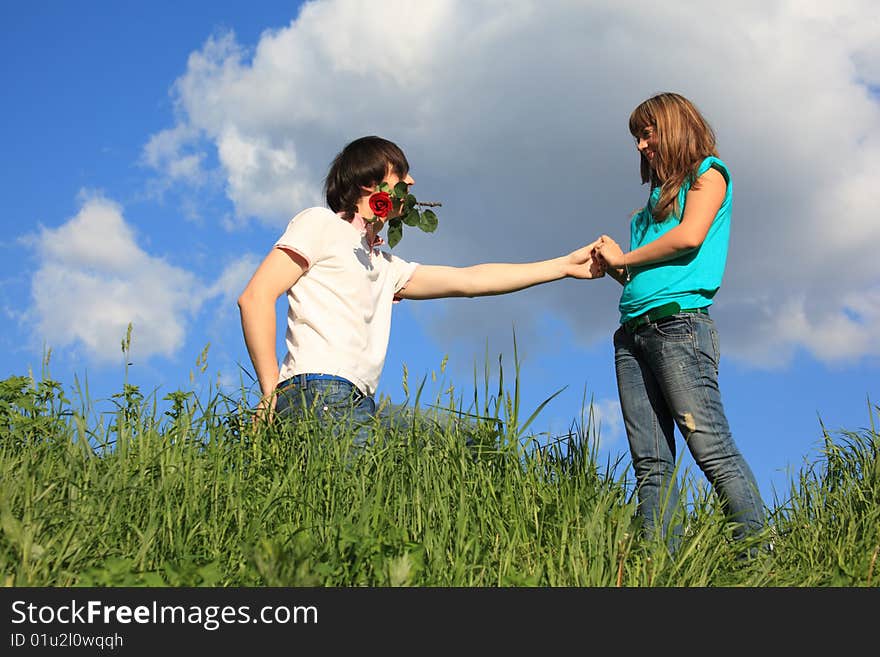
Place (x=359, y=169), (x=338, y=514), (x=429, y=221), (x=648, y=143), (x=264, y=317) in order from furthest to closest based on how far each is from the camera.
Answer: (x=429, y=221) → (x=359, y=169) → (x=648, y=143) → (x=264, y=317) → (x=338, y=514)

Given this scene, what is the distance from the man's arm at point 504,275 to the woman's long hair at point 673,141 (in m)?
0.89

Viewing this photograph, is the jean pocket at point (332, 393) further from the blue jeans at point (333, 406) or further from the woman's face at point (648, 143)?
the woman's face at point (648, 143)

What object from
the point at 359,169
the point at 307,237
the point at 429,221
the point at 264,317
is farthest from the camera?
the point at 429,221

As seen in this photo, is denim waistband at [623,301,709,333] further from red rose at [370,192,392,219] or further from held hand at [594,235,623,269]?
red rose at [370,192,392,219]

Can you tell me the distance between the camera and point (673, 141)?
415 centimetres

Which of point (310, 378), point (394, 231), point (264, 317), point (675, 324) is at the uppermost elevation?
point (394, 231)

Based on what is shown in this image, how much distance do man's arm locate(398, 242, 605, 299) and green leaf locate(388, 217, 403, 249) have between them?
0.47 meters

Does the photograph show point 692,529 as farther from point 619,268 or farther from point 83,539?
point 83,539

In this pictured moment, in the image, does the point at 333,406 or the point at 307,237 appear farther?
the point at 307,237

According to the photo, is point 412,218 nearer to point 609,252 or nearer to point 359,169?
point 359,169

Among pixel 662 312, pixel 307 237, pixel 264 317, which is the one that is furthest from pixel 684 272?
pixel 264 317

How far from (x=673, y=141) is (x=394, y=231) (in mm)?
1502
